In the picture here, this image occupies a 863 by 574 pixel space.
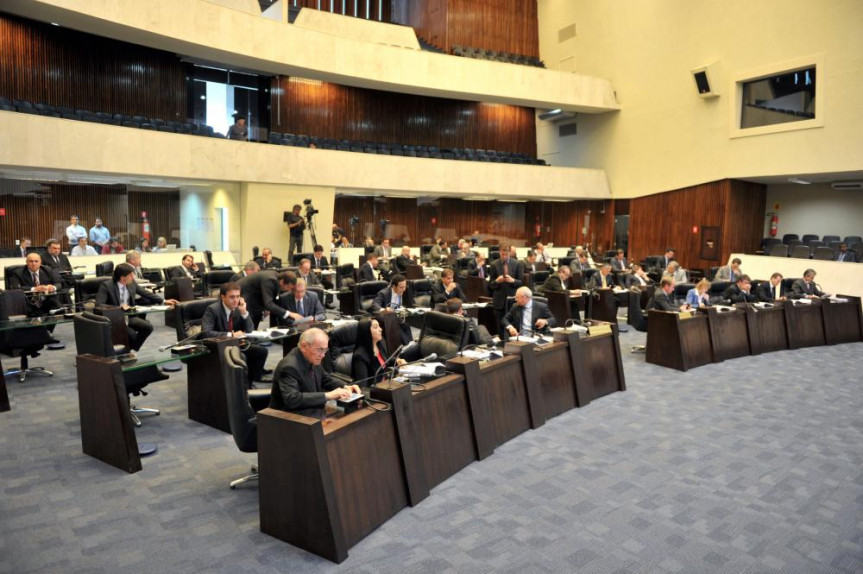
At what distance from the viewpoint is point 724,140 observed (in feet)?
54.9

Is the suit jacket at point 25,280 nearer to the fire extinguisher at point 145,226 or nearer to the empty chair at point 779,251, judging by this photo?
the fire extinguisher at point 145,226

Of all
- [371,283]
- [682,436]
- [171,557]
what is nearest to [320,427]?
[171,557]

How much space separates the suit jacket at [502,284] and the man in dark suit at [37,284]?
19.6 feet

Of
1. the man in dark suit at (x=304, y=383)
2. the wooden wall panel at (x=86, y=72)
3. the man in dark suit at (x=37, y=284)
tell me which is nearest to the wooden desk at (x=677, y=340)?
the man in dark suit at (x=304, y=383)

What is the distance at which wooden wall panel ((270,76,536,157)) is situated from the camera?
19.3 m

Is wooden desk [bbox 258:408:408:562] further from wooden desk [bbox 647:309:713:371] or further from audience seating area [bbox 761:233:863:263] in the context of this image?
audience seating area [bbox 761:233:863:263]

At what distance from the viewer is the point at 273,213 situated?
1577 centimetres

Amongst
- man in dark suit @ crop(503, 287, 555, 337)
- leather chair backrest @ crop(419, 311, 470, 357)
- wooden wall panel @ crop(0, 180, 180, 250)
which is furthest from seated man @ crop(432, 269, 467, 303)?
wooden wall panel @ crop(0, 180, 180, 250)

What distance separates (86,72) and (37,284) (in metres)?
10.3

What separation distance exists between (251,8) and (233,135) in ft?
13.0

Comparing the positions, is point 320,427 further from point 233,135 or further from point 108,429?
point 233,135

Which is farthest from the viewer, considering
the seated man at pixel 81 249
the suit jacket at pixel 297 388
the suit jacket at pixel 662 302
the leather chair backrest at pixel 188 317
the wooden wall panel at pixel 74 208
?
the wooden wall panel at pixel 74 208

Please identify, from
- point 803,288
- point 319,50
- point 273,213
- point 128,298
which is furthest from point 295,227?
point 803,288

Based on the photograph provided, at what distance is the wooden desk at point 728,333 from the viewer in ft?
28.0
